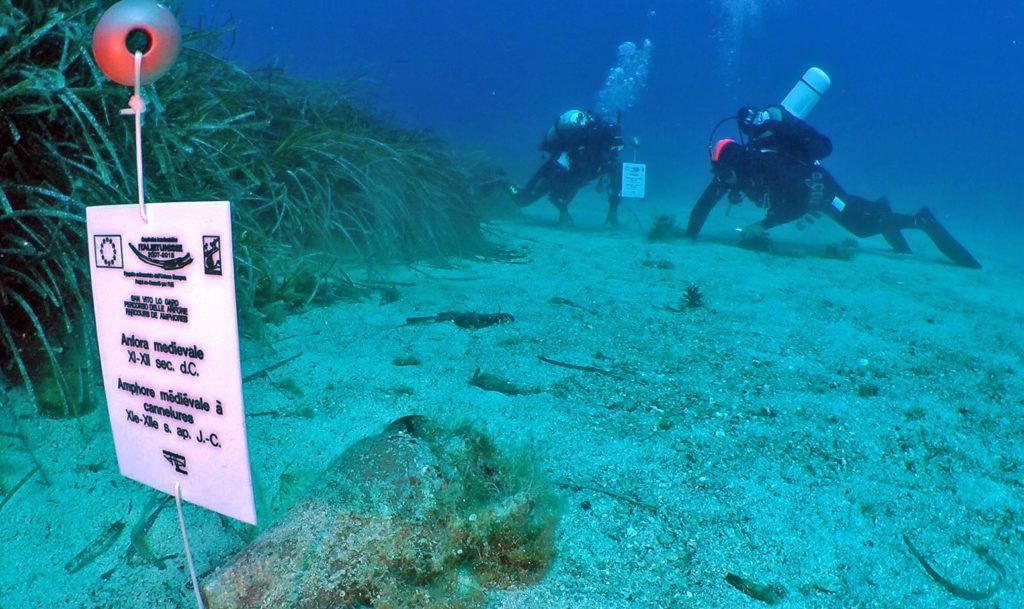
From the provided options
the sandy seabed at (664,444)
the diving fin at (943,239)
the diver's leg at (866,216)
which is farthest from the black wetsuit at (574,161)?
the sandy seabed at (664,444)

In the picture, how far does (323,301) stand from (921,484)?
130 inches

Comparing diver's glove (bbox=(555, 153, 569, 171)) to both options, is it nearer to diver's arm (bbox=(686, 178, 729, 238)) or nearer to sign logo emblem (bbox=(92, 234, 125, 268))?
diver's arm (bbox=(686, 178, 729, 238))

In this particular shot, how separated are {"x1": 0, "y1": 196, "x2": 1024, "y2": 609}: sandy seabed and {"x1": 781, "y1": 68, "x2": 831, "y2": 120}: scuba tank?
244 inches

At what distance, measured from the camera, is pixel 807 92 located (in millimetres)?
9641

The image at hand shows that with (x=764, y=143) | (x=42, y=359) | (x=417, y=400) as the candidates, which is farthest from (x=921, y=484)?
(x=764, y=143)

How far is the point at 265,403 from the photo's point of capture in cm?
244

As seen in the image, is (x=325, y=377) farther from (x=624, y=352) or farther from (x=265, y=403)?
(x=624, y=352)

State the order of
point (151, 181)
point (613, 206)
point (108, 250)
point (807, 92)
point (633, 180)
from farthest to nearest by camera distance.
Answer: point (613, 206) → point (807, 92) → point (633, 180) → point (151, 181) → point (108, 250)

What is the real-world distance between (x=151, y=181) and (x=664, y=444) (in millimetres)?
2607

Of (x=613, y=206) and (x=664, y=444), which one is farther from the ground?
(x=613, y=206)

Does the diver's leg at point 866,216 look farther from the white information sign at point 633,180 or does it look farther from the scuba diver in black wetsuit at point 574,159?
the scuba diver in black wetsuit at point 574,159

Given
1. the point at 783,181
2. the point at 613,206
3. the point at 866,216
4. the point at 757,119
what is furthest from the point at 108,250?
the point at 866,216

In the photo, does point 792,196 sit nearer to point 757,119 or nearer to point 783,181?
point 783,181

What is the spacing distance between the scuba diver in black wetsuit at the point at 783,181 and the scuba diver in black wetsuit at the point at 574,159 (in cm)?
189
